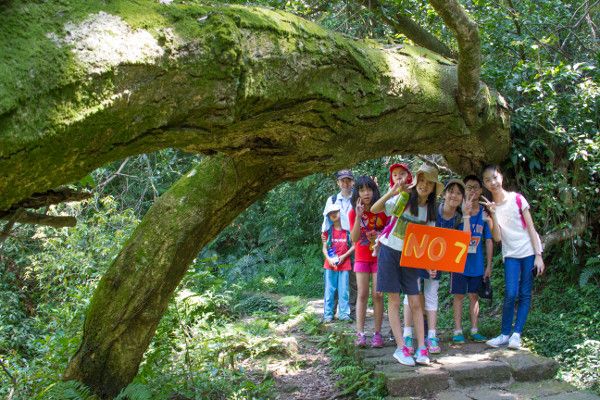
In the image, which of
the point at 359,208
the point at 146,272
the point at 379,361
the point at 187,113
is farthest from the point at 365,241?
the point at 187,113

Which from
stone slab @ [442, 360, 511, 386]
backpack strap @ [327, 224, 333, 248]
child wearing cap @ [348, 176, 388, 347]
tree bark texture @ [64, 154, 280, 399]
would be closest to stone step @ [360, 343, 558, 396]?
stone slab @ [442, 360, 511, 386]

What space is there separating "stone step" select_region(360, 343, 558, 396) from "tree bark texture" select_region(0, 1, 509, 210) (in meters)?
2.04

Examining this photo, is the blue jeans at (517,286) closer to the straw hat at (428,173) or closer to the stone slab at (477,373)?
the stone slab at (477,373)

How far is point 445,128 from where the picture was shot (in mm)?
4621

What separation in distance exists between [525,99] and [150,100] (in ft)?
18.4

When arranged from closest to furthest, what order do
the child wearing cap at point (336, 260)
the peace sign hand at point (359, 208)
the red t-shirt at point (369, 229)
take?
the peace sign hand at point (359, 208)
the red t-shirt at point (369, 229)
the child wearing cap at point (336, 260)

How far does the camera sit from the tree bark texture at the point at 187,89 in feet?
6.72

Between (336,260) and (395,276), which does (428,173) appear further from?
(336,260)

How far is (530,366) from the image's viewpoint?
5.20 meters

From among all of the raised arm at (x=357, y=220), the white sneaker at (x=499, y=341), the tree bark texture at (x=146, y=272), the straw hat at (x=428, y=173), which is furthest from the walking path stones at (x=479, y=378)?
the tree bark texture at (x=146, y=272)

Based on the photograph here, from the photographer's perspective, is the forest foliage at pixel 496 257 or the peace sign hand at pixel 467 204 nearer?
the forest foliage at pixel 496 257

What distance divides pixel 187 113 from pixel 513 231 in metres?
4.14

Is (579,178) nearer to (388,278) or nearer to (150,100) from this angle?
(388,278)

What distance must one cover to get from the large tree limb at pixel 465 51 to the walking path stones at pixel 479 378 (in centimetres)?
221
